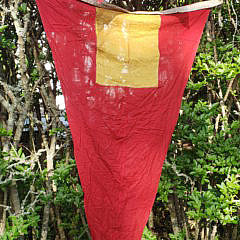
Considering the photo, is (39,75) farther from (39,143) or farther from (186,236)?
(186,236)

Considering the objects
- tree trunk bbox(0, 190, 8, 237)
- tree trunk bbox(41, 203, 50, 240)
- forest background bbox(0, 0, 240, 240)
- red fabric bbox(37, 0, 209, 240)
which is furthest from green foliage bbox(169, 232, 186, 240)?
tree trunk bbox(0, 190, 8, 237)

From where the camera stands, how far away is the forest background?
1606 mm

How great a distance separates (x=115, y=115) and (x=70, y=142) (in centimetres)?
79

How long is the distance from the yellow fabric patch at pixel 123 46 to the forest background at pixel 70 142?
592 millimetres

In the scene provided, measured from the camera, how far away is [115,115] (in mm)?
1235

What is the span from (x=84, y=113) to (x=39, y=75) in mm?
680

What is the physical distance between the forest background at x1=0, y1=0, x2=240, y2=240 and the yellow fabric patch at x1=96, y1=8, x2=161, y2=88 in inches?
23.3

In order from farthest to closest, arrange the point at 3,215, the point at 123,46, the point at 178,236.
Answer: the point at 178,236, the point at 3,215, the point at 123,46

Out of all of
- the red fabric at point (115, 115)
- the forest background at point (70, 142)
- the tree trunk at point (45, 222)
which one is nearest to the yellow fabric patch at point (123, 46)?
the red fabric at point (115, 115)

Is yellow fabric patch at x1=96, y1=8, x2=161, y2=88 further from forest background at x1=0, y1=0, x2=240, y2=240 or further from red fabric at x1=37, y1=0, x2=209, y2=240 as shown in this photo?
forest background at x1=0, y1=0, x2=240, y2=240

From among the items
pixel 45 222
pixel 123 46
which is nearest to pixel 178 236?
pixel 45 222

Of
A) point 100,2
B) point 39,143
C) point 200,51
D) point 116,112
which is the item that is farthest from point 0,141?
point 200,51

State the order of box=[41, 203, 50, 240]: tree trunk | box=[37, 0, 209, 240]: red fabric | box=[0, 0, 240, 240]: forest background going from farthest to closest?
1. box=[41, 203, 50, 240]: tree trunk
2. box=[0, 0, 240, 240]: forest background
3. box=[37, 0, 209, 240]: red fabric

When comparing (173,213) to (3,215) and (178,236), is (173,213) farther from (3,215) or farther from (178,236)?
(3,215)
